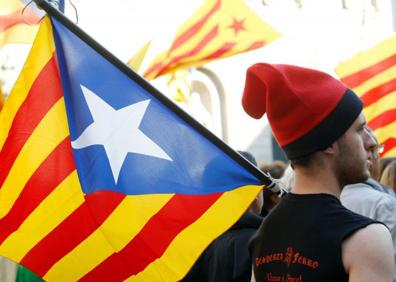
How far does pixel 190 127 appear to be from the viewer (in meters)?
3.02

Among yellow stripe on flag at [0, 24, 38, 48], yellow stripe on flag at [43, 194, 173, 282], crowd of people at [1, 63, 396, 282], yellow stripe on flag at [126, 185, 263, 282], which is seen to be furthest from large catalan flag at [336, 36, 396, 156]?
crowd of people at [1, 63, 396, 282]

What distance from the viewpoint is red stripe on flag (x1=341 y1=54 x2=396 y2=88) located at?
6.22 meters

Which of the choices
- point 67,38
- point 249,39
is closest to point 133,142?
point 67,38

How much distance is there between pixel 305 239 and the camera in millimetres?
2203

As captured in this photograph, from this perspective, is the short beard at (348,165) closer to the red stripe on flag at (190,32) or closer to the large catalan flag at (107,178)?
the large catalan flag at (107,178)

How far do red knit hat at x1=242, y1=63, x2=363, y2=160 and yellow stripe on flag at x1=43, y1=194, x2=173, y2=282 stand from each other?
78 cm

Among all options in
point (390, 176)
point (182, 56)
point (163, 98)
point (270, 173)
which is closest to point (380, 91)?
point (270, 173)

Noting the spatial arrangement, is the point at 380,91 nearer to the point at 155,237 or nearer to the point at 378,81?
the point at 378,81

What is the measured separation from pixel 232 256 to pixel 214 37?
6.62ft

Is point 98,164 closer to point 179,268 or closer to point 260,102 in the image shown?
point 179,268

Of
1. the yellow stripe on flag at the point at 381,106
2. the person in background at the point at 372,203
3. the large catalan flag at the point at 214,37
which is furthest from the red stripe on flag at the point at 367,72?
the person in background at the point at 372,203

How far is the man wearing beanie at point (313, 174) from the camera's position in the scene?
6.95ft

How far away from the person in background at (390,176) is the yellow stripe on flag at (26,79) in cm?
244

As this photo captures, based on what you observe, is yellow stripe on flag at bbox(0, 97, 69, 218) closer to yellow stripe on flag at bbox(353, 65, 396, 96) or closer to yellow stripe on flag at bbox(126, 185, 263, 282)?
yellow stripe on flag at bbox(126, 185, 263, 282)
